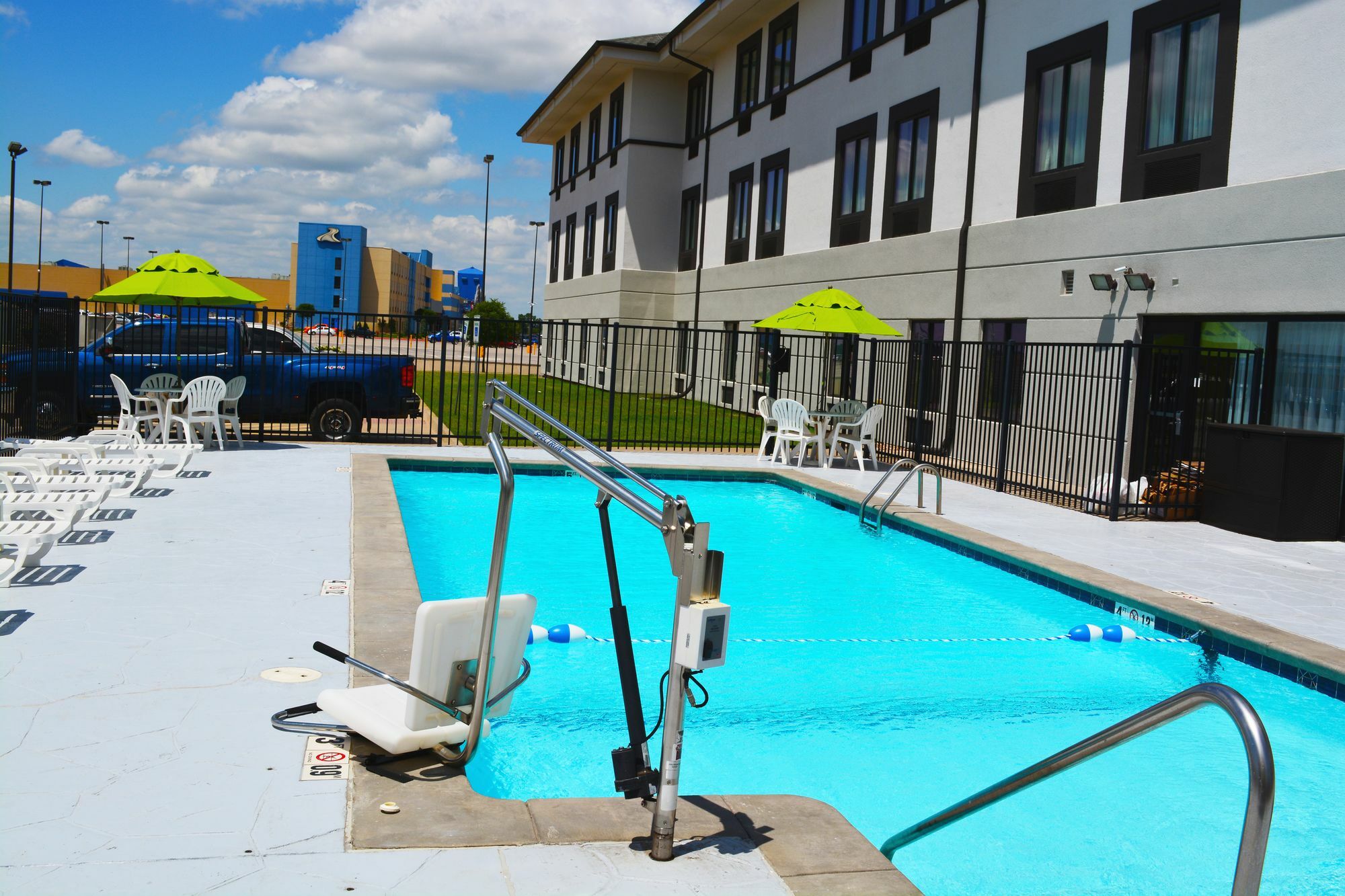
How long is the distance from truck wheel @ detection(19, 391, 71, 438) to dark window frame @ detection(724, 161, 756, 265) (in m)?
16.1

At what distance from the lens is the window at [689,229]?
31.3 metres

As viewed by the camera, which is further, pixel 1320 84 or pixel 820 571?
pixel 1320 84

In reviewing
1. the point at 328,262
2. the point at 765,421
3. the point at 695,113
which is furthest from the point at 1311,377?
the point at 328,262

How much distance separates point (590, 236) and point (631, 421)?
16.1 meters

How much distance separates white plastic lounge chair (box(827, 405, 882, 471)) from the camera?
1641 cm

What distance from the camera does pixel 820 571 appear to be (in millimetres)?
10531

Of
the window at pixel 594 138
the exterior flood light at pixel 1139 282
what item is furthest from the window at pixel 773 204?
the window at pixel 594 138

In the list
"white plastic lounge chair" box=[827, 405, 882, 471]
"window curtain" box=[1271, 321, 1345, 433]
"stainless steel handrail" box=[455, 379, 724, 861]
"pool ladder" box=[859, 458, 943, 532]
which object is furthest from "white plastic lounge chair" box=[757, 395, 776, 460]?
"stainless steel handrail" box=[455, 379, 724, 861]

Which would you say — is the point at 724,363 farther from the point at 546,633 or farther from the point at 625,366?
the point at 546,633

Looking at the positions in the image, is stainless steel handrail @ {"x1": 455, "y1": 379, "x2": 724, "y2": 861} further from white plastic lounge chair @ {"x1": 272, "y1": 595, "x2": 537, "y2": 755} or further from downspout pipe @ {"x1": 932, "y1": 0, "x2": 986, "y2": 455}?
downspout pipe @ {"x1": 932, "y1": 0, "x2": 986, "y2": 455}

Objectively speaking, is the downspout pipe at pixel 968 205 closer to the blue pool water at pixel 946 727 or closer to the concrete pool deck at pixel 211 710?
the concrete pool deck at pixel 211 710

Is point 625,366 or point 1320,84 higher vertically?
point 1320,84

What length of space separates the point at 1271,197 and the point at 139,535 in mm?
11348

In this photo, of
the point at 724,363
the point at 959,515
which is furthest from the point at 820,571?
the point at 724,363
